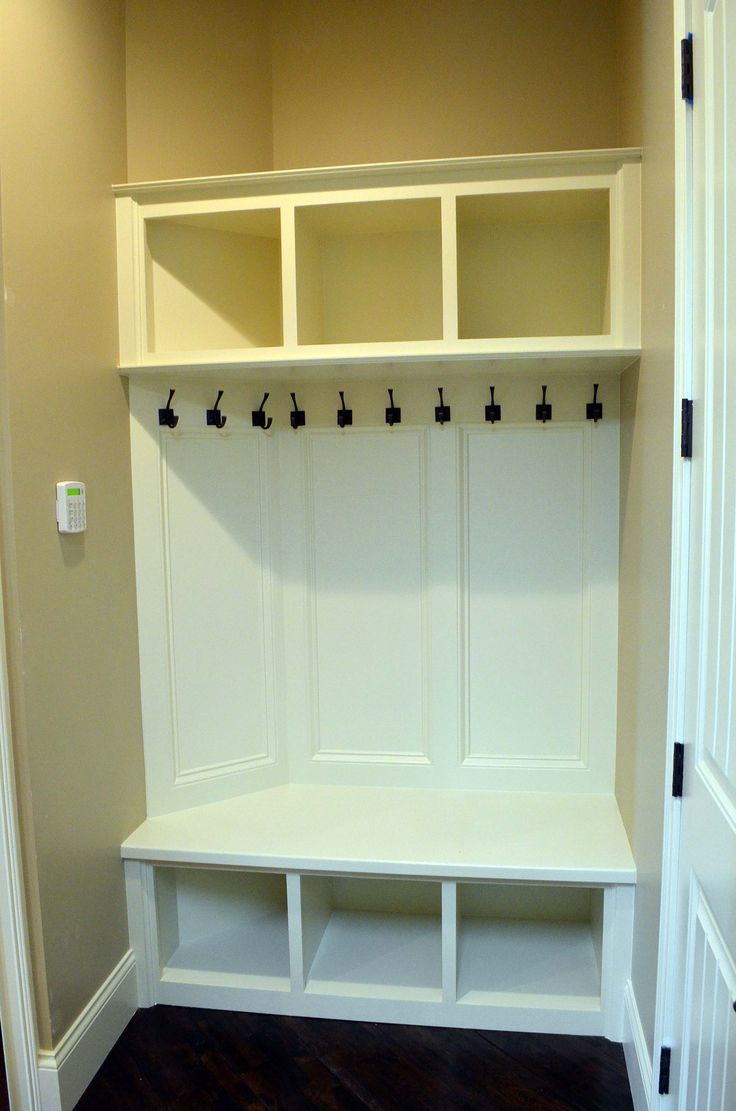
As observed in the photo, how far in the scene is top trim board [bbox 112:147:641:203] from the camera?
205 cm

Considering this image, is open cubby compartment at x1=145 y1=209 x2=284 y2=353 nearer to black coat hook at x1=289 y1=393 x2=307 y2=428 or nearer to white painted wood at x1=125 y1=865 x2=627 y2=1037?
black coat hook at x1=289 y1=393 x2=307 y2=428

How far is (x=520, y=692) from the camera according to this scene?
2.58 meters

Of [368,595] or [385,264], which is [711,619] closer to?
[368,595]

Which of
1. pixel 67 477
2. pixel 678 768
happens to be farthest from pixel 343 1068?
pixel 67 477

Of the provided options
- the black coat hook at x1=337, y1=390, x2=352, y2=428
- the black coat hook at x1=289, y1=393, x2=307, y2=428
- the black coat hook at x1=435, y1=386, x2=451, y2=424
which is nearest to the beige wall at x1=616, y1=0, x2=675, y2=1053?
the black coat hook at x1=435, y1=386, x2=451, y2=424

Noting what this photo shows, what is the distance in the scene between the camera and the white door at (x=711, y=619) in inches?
48.3

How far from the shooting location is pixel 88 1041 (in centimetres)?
203

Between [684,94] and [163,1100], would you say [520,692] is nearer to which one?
[163,1100]

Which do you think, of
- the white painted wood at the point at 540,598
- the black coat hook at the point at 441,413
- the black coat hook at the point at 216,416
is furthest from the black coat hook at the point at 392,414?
the black coat hook at the point at 216,416

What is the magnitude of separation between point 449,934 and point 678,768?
0.95 metres

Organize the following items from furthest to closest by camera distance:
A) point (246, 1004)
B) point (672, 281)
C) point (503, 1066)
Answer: point (246, 1004) < point (503, 1066) < point (672, 281)

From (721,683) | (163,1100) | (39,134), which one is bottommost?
(163,1100)

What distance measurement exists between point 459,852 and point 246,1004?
0.76m

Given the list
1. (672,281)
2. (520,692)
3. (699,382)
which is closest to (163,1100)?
(520,692)
